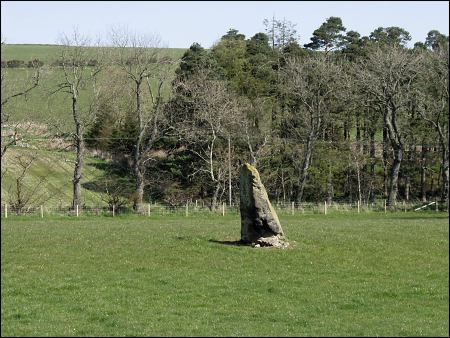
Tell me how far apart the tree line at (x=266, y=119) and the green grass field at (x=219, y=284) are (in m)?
26.9

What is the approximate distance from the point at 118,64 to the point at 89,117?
6161 mm

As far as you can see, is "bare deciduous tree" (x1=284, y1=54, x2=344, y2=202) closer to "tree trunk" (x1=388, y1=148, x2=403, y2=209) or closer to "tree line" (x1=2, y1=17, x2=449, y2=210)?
"tree line" (x1=2, y1=17, x2=449, y2=210)

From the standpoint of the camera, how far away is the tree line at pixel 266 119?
6056 cm

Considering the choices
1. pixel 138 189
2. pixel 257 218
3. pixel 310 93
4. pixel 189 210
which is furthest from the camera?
pixel 310 93

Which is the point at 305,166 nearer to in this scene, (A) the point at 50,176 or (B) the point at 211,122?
(B) the point at 211,122

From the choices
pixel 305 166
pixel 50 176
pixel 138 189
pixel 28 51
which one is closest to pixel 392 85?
pixel 305 166

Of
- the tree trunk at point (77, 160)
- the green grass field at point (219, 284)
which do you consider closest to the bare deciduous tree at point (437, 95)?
the tree trunk at point (77, 160)

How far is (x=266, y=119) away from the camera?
229 feet

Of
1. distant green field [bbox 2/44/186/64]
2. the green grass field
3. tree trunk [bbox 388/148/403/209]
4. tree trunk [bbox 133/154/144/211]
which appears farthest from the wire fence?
distant green field [bbox 2/44/186/64]

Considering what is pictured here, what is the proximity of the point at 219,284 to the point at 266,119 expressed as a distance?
164 ft

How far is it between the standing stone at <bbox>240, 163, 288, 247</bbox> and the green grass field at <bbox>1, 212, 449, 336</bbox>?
0.78 metres

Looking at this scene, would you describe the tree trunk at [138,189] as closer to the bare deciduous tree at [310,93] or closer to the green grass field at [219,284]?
the bare deciduous tree at [310,93]

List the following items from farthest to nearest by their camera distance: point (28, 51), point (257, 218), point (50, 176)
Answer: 1. point (28, 51)
2. point (50, 176)
3. point (257, 218)

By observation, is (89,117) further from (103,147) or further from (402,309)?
(402,309)
